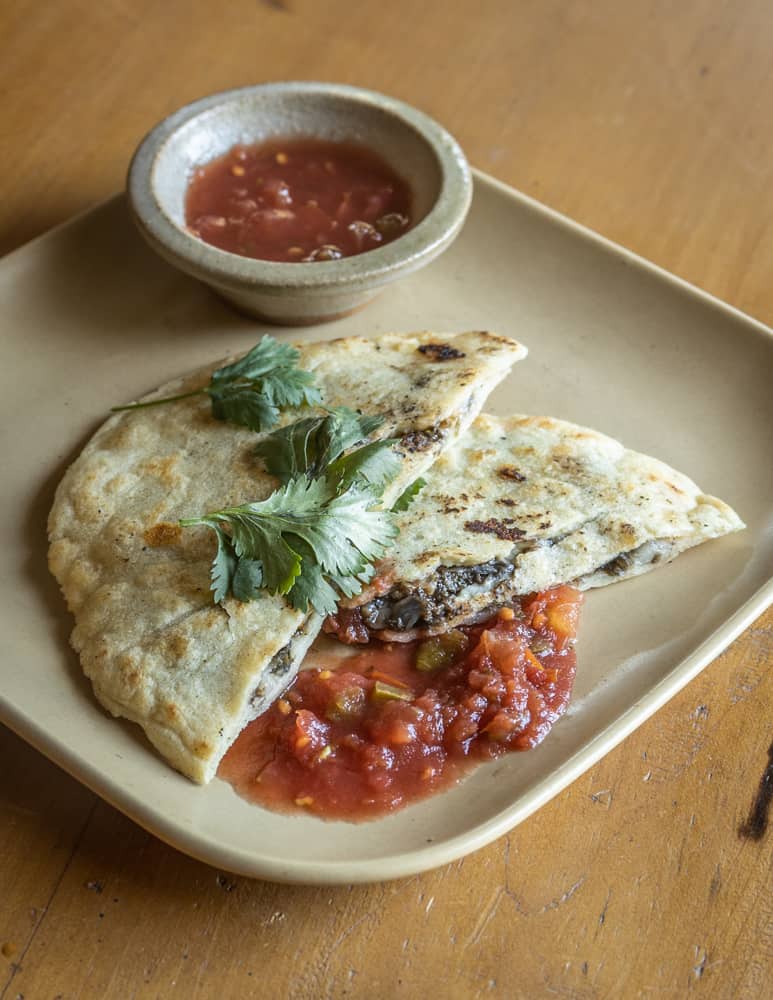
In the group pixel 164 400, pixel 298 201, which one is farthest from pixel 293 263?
pixel 164 400

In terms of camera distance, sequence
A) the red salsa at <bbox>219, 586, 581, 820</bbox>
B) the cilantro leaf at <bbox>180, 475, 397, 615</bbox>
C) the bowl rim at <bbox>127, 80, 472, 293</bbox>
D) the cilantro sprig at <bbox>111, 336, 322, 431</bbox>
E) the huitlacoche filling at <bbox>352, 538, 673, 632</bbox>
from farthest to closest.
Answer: the bowl rim at <bbox>127, 80, 472, 293</bbox>, the cilantro sprig at <bbox>111, 336, 322, 431</bbox>, the huitlacoche filling at <bbox>352, 538, 673, 632</bbox>, the cilantro leaf at <bbox>180, 475, 397, 615</bbox>, the red salsa at <bbox>219, 586, 581, 820</bbox>

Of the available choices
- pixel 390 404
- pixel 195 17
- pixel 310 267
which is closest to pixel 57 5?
pixel 195 17

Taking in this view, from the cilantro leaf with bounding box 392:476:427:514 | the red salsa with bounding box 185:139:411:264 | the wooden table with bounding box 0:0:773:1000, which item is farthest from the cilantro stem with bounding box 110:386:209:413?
the wooden table with bounding box 0:0:773:1000

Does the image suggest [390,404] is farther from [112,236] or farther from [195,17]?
[195,17]

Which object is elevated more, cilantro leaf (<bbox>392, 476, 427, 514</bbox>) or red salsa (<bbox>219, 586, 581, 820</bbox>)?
cilantro leaf (<bbox>392, 476, 427, 514</bbox>)

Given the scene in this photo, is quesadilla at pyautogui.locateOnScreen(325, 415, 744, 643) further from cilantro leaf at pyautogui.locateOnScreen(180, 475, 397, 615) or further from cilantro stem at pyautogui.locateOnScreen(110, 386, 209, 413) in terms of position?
cilantro stem at pyautogui.locateOnScreen(110, 386, 209, 413)

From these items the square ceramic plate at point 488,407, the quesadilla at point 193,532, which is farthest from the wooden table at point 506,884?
the quesadilla at point 193,532
